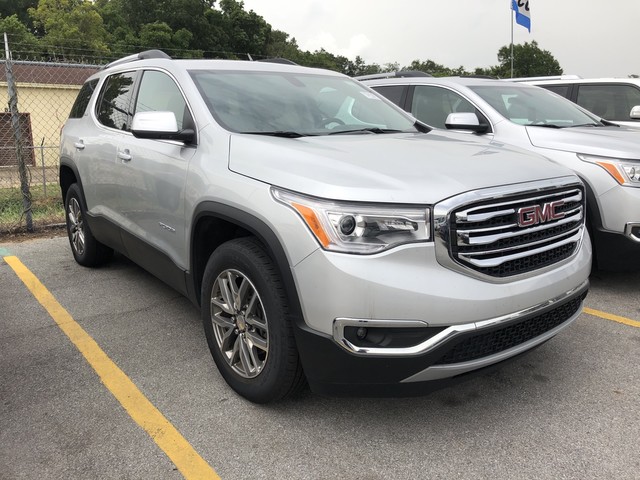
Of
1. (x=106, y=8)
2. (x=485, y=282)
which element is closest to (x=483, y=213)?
(x=485, y=282)

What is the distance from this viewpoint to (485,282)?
2.38 meters

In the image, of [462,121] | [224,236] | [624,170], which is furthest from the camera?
[462,121]

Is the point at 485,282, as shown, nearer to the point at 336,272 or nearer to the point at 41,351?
the point at 336,272

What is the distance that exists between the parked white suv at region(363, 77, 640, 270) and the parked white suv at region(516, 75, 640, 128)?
2.23m

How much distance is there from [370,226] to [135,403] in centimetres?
164

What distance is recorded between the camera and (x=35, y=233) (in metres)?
7.05

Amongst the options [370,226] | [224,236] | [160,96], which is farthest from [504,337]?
[160,96]

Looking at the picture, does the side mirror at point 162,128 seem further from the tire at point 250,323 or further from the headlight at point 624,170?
the headlight at point 624,170

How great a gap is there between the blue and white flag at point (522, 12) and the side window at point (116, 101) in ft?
A: 48.1

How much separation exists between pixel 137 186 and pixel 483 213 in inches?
94.4

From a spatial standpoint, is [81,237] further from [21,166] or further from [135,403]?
[135,403]

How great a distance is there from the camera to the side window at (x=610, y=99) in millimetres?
7648

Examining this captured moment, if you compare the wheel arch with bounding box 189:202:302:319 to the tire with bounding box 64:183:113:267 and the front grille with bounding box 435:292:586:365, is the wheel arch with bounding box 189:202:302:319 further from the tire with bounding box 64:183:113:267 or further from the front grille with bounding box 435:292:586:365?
the tire with bounding box 64:183:113:267

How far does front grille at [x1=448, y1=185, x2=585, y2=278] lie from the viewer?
2.34m
